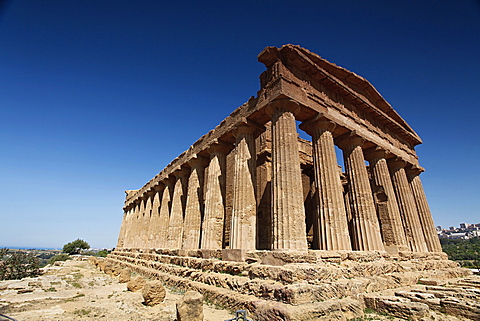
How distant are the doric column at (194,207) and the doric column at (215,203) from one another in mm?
2270

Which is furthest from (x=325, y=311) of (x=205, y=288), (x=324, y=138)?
(x=324, y=138)

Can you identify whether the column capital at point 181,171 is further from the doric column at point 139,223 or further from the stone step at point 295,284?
the doric column at point 139,223

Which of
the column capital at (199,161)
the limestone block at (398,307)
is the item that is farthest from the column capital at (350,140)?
the column capital at (199,161)

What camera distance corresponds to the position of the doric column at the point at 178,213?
1728 centimetres

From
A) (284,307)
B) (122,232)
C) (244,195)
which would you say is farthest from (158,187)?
(284,307)

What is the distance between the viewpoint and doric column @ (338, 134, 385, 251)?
10.8 meters

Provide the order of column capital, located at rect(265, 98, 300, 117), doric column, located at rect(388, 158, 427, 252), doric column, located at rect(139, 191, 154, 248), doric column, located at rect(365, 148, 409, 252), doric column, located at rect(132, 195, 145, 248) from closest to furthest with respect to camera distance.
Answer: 1. column capital, located at rect(265, 98, 300, 117)
2. doric column, located at rect(365, 148, 409, 252)
3. doric column, located at rect(388, 158, 427, 252)
4. doric column, located at rect(139, 191, 154, 248)
5. doric column, located at rect(132, 195, 145, 248)

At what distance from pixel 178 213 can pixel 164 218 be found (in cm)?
310

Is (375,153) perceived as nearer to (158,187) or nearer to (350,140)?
(350,140)

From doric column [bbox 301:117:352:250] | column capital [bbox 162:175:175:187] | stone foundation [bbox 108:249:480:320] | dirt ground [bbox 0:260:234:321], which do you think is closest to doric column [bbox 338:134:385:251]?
stone foundation [bbox 108:249:480:320]

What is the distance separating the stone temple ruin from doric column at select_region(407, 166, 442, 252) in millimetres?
76

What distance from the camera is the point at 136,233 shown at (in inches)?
1101

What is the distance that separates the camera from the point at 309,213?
55.4 ft

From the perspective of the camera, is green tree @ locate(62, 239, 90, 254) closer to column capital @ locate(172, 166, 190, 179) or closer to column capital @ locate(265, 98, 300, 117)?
column capital @ locate(172, 166, 190, 179)
